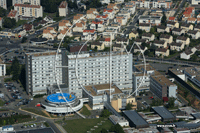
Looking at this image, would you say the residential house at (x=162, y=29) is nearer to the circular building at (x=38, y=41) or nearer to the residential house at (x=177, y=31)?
the residential house at (x=177, y=31)

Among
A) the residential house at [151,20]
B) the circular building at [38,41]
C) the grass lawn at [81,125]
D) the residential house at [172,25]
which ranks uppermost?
the residential house at [151,20]

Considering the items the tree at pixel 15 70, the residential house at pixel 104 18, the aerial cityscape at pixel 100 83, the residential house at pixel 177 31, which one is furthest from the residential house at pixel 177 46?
the tree at pixel 15 70

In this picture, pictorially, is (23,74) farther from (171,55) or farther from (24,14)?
(24,14)

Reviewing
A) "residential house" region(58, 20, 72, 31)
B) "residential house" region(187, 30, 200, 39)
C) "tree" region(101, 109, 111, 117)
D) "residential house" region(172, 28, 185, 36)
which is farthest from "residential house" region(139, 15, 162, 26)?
"tree" region(101, 109, 111, 117)

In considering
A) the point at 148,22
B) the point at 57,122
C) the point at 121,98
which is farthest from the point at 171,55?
the point at 57,122

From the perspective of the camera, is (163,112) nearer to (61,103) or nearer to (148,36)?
(61,103)

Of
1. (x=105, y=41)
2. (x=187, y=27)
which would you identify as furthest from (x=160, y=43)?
(x=187, y=27)

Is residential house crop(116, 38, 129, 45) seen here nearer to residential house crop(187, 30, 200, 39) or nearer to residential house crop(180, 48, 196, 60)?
residential house crop(180, 48, 196, 60)

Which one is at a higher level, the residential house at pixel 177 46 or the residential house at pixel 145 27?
the residential house at pixel 145 27
